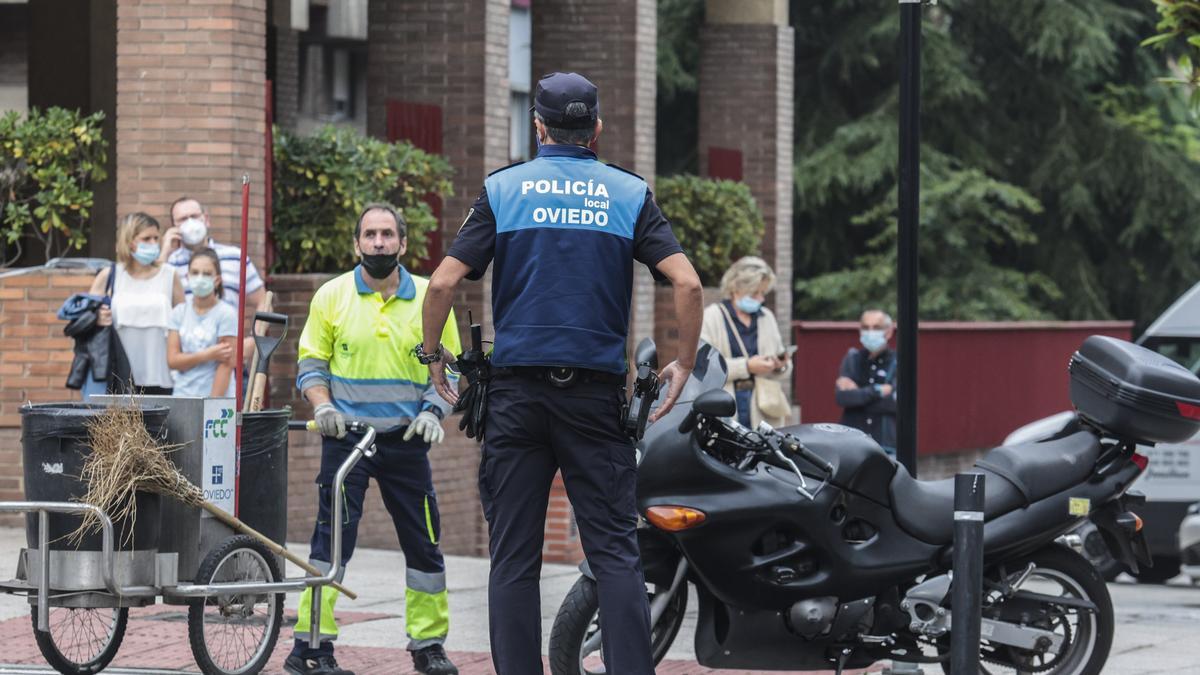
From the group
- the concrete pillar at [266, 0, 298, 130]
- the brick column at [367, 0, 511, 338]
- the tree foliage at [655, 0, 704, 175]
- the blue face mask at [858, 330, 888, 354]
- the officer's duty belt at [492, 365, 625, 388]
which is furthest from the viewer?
the tree foliage at [655, 0, 704, 175]

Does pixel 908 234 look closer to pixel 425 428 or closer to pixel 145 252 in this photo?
pixel 425 428

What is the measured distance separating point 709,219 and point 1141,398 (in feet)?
36.4

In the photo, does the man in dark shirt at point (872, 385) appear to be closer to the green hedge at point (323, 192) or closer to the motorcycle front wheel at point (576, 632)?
the green hedge at point (323, 192)

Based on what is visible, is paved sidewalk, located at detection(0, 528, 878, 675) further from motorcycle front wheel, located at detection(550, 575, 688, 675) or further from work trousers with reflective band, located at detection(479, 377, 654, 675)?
work trousers with reflective band, located at detection(479, 377, 654, 675)

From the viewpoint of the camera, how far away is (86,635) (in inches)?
302

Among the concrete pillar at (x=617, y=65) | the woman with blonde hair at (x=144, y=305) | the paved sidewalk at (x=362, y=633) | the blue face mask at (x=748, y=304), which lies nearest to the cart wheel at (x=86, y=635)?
the paved sidewalk at (x=362, y=633)

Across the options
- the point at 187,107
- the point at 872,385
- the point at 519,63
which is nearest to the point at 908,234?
the point at 872,385

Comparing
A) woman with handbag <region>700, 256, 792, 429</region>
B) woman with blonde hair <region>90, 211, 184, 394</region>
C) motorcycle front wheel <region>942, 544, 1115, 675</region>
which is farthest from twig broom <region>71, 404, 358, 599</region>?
woman with handbag <region>700, 256, 792, 429</region>

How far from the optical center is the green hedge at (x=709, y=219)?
18.6 metres

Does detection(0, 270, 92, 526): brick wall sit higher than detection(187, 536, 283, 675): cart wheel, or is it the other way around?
detection(0, 270, 92, 526): brick wall

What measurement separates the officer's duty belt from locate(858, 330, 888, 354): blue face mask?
731 centimetres

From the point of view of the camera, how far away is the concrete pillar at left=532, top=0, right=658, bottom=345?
58.0 feet

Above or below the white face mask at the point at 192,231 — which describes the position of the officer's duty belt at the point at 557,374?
below

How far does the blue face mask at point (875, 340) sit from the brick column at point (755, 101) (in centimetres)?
717
